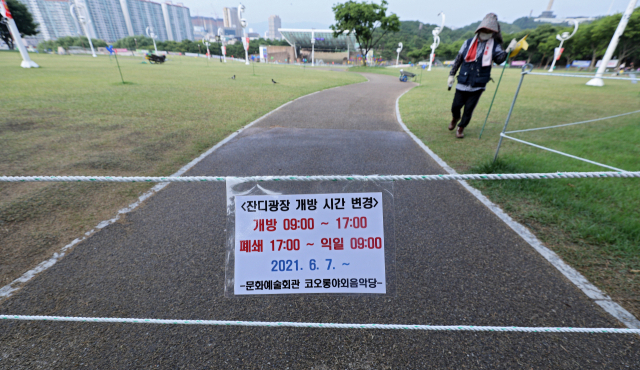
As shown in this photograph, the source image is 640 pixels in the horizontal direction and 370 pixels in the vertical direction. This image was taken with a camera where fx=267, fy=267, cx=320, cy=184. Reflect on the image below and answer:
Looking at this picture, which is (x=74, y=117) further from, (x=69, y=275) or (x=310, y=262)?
(x=310, y=262)

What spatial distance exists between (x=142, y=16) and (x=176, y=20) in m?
34.8

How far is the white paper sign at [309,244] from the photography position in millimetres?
1407

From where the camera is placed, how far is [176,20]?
570 ft

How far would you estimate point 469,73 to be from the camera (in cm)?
531

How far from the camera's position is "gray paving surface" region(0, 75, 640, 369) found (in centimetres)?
163

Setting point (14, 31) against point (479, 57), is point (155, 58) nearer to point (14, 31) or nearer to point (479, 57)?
point (14, 31)

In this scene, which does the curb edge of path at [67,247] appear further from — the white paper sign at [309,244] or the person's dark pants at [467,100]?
the person's dark pants at [467,100]

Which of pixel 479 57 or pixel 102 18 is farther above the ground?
pixel 102 18

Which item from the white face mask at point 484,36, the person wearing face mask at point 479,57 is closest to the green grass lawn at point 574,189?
the person wearing face mask at point 479,57

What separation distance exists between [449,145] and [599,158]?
2.37 m

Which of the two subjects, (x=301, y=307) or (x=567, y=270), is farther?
(x=567, y=270)

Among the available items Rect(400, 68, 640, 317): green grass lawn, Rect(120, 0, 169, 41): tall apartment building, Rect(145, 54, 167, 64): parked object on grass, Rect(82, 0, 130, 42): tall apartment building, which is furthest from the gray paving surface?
Rect(120, 0, 169, 41): tall apartment building

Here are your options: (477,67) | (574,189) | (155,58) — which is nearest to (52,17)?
(155,58)

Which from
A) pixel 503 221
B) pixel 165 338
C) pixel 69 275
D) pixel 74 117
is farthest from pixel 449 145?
pixel 74 117
